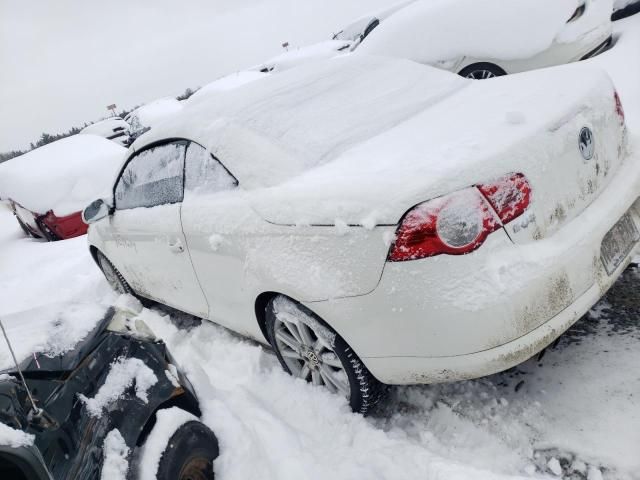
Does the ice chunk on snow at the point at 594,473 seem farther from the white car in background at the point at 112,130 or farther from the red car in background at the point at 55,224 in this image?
the white car in background at the point at 112,130

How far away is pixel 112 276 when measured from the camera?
4.77m

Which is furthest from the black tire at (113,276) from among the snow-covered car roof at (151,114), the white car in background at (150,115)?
the snow-covered car roof at (151,114)

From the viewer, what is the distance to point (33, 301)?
18.6 ft

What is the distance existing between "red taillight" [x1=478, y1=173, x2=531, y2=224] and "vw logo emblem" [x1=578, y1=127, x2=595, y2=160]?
0.41m

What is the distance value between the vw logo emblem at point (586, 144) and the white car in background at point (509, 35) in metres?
3.44

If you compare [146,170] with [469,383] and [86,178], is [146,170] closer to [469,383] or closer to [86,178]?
[469,383]

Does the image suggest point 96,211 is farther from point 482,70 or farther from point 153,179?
point 482,70

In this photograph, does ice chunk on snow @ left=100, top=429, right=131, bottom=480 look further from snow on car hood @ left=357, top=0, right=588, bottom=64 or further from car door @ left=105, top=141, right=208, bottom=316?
snow on car hood @ left=357, top=0, right=588, bottom=64

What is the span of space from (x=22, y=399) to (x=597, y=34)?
6061 mm

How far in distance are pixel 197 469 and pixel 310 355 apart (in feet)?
2.59

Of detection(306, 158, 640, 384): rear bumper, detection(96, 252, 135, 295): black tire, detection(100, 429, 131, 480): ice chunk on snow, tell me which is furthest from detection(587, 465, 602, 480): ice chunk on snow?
detection(96, 252, 135, 295): black tire

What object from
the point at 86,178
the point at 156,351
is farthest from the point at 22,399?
the point at 86,178

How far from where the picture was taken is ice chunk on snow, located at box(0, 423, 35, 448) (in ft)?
4.54

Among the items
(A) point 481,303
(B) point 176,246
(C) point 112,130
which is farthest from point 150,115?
(A) point 481,303
